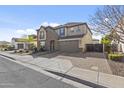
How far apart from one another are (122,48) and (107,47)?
7.20 ft

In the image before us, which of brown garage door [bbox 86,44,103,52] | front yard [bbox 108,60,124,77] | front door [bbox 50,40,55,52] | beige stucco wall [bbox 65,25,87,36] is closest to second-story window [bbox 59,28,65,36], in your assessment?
beige stucco wall [bbox 65,25,87,36]

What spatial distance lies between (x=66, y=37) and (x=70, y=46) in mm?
3211

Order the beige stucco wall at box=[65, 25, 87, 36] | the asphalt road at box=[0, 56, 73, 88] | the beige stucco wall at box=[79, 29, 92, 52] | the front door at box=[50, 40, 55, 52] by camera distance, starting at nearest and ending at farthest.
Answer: the asphalt road at box=[0, 56, 73, 88], the beige stucco wall at box=[79, 29, 92, 52], the beige stucco wall at box=[65, 25, 87, 36], the front door at box=[50, 40, 55, 52]

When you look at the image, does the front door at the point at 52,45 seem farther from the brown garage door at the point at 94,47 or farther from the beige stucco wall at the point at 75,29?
the brown garage door at the point at 94,47

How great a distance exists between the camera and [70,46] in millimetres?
38969

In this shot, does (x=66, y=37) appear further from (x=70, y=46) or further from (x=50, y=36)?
(x=50, y=36)

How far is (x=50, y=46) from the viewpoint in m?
44.5

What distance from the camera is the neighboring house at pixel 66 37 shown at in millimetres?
37906

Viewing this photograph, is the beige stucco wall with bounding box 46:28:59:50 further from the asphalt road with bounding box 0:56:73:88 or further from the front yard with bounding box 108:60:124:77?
the asphalt road with bounding box 0:56:73:88

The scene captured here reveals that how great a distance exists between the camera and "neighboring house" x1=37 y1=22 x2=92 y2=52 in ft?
124

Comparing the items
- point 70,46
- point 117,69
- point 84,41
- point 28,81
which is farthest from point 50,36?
point 28,81

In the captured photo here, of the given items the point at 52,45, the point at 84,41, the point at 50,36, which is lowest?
the point at 52,45

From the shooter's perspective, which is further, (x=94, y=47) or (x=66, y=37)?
(x=66, y=37)
